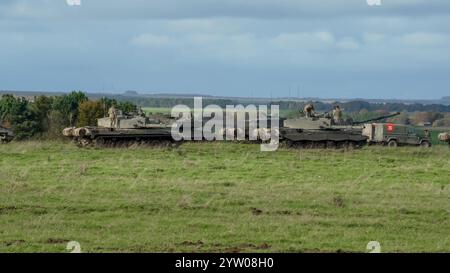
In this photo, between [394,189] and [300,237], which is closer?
[300,237]

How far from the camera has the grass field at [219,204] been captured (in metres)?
14.0

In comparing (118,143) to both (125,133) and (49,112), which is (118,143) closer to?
(125,133)

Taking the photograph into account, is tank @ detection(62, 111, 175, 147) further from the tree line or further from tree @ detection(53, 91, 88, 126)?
tree @ detection(53, 91, 88, 126)

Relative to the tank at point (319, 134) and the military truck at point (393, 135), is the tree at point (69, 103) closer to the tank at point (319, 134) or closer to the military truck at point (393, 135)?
the military truck at point (393, 135)

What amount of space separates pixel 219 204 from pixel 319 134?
20.7 m

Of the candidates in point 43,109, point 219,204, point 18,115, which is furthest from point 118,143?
point 43,109

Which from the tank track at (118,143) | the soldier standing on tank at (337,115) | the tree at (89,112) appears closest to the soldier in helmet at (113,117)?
the tank track at (118,143)

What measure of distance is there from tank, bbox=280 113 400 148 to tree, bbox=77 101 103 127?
88.2 feet

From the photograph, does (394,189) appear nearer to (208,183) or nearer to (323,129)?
(208,183)

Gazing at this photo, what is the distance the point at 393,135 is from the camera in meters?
45.8

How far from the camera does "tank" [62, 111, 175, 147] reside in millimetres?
36094
